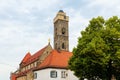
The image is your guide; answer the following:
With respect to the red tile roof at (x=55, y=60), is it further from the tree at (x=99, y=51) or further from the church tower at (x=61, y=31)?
the tree at (x=99, y=51)

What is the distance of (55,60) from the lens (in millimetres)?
59812

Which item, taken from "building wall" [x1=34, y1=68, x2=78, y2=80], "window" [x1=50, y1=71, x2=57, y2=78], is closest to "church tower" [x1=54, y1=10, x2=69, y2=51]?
"building wall" [x1=34, y1=68, x2=78, y2=80]

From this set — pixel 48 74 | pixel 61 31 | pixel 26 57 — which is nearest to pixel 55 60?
pixel 48 74

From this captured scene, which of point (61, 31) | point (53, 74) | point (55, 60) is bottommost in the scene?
point (53, 74)

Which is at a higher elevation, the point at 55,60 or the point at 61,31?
the point at 61,31

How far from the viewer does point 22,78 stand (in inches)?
2817

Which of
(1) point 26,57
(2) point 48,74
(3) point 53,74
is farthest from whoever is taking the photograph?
(1) point 26,57

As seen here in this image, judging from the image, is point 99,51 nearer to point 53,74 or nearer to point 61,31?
point 53,74

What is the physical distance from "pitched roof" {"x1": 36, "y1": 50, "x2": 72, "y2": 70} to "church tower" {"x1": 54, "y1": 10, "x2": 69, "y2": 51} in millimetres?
7906

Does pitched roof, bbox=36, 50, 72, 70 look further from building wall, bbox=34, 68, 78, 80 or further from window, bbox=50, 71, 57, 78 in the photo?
window, bbox=50, 71, 57, 78

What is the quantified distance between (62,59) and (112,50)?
23.2 meters

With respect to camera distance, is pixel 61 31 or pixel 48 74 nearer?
pixel 48 74

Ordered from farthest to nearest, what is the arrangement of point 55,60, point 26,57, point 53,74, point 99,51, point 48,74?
point 26,57
point 55,60
point 53,74
point 48,74
point 99,51

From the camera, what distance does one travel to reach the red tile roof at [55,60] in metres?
58.4
